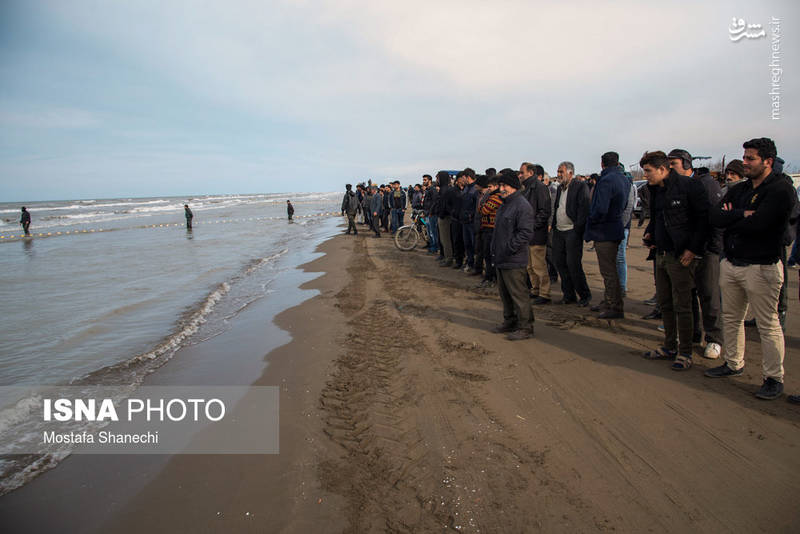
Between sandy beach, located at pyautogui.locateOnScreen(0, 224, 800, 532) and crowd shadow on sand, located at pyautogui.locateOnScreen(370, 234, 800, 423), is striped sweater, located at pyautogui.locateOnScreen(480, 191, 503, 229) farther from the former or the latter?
sandy beach, located at pyautogui.locateOnScreen(0, 224, 800, 532)

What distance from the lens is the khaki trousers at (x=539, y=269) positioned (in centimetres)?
630

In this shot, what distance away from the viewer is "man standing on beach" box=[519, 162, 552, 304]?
6.06m

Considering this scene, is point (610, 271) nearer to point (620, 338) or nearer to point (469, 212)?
point (620, 338)

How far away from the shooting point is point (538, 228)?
6199 mm

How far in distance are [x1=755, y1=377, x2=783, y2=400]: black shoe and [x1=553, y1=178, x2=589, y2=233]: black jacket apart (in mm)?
2919

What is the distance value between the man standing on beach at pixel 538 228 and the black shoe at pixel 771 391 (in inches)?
126

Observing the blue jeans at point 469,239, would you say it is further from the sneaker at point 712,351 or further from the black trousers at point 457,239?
the sneaker at point 712,351

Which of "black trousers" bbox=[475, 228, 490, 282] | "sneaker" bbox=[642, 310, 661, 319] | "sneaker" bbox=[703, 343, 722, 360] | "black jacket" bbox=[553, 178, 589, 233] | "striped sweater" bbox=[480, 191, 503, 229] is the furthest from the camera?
"black trousers" bbox=[475, 228, 490, 282]

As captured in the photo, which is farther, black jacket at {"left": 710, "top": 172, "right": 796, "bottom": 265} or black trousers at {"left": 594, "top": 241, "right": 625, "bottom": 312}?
black trousers at {"left": 594, "top": 241, "right": 625, "bottom": 312}

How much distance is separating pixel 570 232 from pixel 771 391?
123 inches

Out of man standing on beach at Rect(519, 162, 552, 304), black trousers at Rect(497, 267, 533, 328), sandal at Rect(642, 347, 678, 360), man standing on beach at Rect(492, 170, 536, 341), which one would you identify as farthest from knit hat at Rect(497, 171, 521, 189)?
sandal at Rect(642, 347, 678, 360)

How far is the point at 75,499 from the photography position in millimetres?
2580

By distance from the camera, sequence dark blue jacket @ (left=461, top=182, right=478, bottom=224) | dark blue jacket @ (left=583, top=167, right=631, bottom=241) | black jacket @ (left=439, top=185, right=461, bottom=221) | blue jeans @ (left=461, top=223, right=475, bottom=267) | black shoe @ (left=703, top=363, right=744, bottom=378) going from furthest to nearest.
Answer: black jacket @ (left=439, top=185, right=461, bottom=221)
blue jeans @ (left=461, top=223, right=475, bottom=267)
dark blue jacket @ (left=461, top=182, right=478, bottom=224)
dark blue jacket @ (left=583, top=167, right=631, bottom=241)
black shoe @ (left=703, top=363, right=744, bottom=378)

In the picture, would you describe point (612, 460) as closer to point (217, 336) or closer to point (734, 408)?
point (734, 408)
